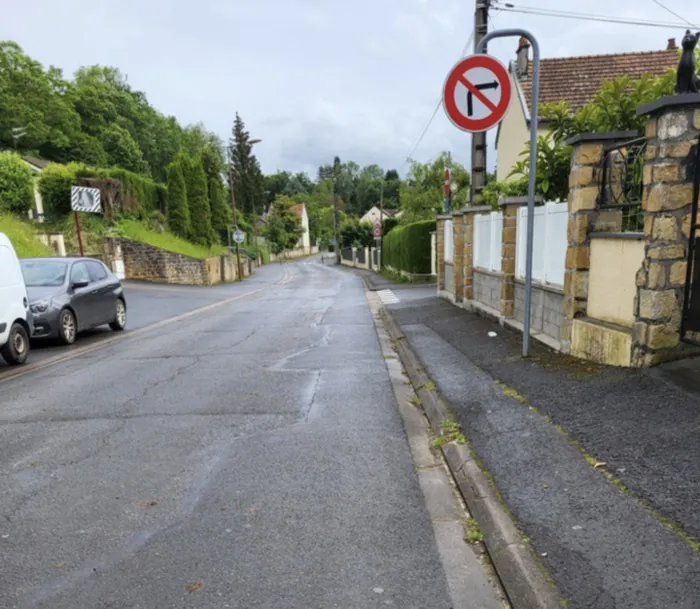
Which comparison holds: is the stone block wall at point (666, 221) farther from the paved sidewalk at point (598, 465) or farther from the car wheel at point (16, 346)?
the car wheel at point (16, 346)

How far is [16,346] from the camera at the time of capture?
797cm

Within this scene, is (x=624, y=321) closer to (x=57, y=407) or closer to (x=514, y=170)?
(x=514, y=170)

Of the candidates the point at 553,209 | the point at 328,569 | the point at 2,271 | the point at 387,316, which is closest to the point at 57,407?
the point at 2,271

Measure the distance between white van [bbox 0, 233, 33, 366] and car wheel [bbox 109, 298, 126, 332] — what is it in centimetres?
347

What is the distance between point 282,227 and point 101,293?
67.9m

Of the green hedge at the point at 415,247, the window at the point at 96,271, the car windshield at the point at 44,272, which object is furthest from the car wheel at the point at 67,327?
the green hedge at the point at 415,247

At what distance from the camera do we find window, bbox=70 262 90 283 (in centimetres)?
1030

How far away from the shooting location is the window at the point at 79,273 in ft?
33.8

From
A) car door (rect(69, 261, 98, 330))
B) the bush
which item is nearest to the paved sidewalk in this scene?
car door (rect(69, 261, 98, 330))

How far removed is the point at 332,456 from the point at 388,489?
70 cm

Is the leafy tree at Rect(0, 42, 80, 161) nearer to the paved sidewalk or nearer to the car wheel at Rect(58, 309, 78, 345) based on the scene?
the car wheel at Rect(58, 309, 78, 345)

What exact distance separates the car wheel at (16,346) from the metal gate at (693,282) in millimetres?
8548

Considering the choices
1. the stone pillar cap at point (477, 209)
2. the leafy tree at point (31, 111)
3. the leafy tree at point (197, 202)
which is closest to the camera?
the stone pillar cap at point (477, 209)

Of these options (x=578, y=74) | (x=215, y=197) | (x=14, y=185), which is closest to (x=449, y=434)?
(x=578, y=74)
